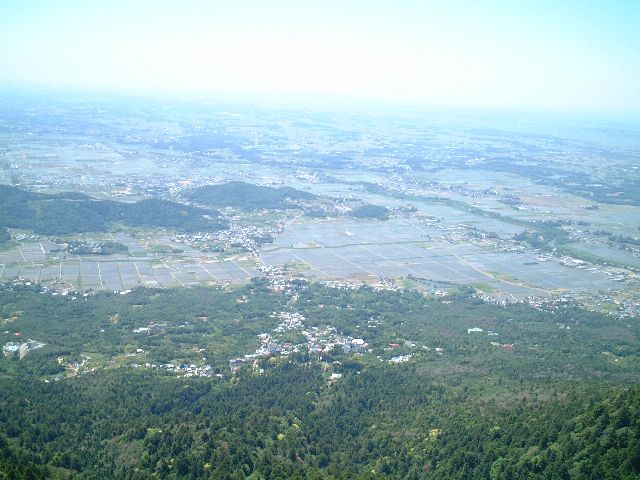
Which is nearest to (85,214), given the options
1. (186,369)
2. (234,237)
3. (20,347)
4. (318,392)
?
(234,237)

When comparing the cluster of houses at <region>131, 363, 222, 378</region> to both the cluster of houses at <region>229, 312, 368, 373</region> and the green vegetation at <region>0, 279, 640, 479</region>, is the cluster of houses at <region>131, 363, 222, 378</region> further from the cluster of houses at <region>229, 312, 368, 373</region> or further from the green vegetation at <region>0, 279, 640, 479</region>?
the cluster of houses at <region>229, 312, 368, 373</region>

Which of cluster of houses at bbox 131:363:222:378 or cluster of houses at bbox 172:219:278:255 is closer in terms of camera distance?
cluster of houses at bbox 131:363:222:378

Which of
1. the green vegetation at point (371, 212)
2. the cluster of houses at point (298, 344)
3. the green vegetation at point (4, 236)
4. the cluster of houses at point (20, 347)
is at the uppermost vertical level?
the green vegetation at point (371, 212)

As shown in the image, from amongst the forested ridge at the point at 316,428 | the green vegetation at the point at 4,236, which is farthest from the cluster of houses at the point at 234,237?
the forested ridge at the point at 316,428

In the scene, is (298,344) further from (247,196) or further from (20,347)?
(247,196)

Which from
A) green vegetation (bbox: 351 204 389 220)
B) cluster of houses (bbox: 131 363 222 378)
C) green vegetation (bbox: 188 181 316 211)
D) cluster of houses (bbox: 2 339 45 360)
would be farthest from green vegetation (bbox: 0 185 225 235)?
cluster of houses (bbox: 131 363 222 378)

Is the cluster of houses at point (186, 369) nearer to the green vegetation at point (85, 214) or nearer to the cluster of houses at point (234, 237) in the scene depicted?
the cluster of houses at point (234, 237)

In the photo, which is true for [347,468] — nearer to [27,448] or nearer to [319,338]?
[27,448]
